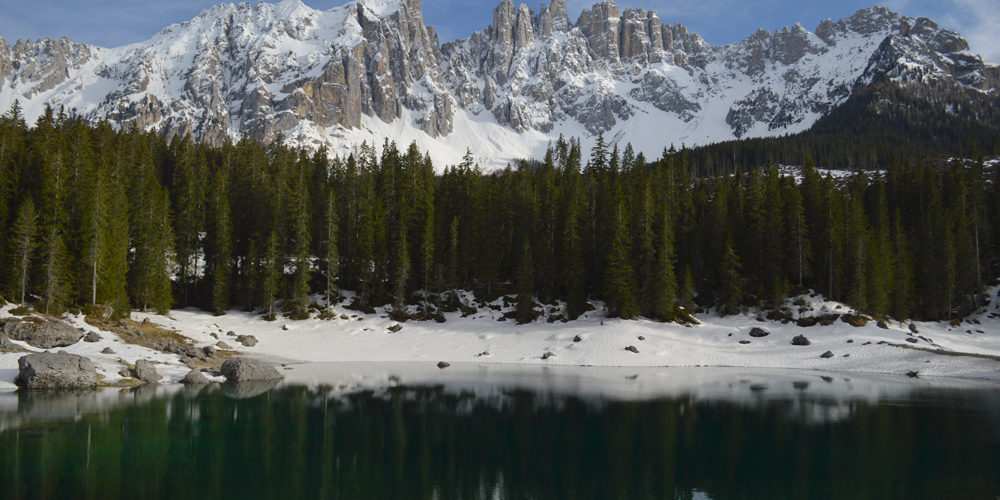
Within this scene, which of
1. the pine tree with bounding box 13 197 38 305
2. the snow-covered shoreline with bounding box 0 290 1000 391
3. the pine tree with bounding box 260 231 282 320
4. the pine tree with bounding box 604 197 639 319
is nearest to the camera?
the pine tree with bounding box 13 197 38 305

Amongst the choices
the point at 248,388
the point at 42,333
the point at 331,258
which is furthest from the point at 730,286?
the point at 42,333

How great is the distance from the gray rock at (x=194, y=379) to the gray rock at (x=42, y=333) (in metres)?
8.86

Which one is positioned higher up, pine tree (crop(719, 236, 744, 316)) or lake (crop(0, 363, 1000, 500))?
pine tree (crop(719, 236, 744, 316))

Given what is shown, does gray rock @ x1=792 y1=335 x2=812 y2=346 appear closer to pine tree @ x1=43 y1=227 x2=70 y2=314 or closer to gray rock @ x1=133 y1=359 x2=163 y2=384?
gray rock @ x1=133 y1=359 x2=163 y2=384

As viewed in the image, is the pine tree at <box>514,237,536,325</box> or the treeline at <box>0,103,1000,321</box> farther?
the pine tree at <box>514,237,536,325</box>

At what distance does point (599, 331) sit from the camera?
56656 mm

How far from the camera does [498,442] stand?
71.6 feet

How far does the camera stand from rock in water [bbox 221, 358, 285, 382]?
38000 mm

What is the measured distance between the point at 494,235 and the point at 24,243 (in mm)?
43977

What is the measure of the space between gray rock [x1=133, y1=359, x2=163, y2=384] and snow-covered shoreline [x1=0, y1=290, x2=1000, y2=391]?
985 centimetres

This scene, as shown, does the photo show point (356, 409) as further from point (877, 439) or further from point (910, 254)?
point (910, 254)

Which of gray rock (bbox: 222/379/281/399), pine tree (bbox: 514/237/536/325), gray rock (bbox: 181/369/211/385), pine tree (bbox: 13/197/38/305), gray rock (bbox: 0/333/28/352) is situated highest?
pine tree (bbox: 13/197/38/305)

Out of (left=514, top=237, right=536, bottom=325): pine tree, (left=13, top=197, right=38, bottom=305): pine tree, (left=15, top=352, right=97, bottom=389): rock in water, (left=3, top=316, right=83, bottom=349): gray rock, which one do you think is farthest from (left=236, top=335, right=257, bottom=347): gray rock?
(left=514, top=237, right=536, bottom=325): pine tree

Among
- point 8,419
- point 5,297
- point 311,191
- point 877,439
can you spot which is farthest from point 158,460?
point 311,191
